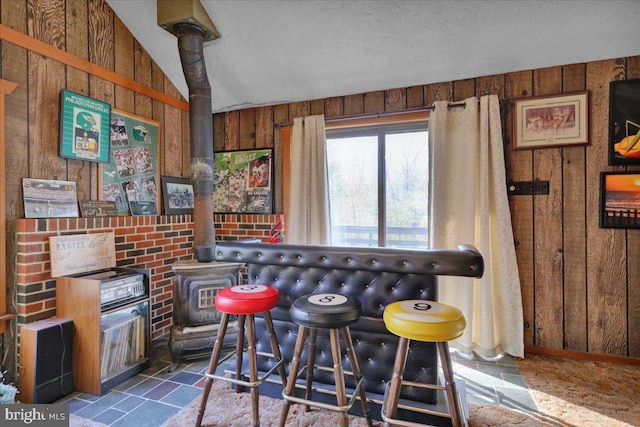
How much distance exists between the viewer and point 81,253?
7.98ft

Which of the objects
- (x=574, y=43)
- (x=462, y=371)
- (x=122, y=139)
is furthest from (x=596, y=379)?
(x=122, y=139)

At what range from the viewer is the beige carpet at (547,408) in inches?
73.5

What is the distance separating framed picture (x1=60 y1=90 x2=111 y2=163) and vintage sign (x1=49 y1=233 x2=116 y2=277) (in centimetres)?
61

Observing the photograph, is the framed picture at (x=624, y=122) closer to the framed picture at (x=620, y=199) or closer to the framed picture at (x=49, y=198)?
the framed picture at (x=620, y=199)

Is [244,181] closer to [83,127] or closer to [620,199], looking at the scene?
[83,127]

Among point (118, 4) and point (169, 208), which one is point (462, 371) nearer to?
point (169, 208)

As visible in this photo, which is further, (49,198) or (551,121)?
(551,121)

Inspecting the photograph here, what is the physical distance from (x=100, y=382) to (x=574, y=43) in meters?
4.08

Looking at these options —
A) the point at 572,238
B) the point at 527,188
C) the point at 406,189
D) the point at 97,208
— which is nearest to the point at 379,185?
the point at 406,189

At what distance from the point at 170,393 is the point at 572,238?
319cm

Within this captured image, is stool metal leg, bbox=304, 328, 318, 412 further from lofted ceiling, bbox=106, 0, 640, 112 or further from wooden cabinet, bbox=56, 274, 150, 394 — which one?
lofted ceiling, bbox=106, 0, 640, 112

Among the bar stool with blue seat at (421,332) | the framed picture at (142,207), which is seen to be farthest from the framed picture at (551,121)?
the framed picture at (142,207)

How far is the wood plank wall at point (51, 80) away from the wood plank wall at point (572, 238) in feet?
9.49

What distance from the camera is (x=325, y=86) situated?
10.6 feet
